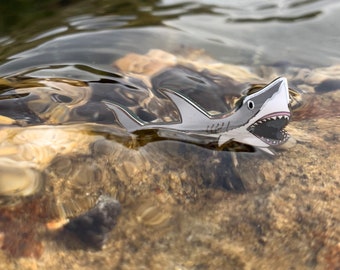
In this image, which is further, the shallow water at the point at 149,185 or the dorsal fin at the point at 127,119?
the dorsal fin at the point at 127,119

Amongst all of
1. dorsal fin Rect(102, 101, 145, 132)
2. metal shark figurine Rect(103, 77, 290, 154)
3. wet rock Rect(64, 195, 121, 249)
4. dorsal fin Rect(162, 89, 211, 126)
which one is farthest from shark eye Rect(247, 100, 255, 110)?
wet rock Rect(64, 195, 121, 249)

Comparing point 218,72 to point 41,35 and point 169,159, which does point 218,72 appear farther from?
point 41,35

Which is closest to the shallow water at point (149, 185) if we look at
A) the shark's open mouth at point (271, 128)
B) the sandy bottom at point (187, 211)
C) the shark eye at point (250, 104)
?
the sandy bottom at point (187, 211)

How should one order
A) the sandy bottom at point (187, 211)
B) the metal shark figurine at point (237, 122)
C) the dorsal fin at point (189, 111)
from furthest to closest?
1. the dorsal fin at point (189, 111)
2. the metal shark figurine at point (237, 122)
3. the sandy bottom at point (187, 211)

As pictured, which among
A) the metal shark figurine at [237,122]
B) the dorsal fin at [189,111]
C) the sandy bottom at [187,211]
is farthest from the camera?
the dorsal fin at [189,111]

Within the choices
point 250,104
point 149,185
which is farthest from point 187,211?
point 250,104

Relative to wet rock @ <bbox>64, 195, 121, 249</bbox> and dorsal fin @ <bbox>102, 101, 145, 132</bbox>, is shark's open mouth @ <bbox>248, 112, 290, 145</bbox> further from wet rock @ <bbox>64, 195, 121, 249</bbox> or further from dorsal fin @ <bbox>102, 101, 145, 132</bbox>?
wet rock @ <bbox>64, 195, 121, 249</bbox>

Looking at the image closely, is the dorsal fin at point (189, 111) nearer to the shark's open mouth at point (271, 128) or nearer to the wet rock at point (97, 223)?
the shark's open mouth at point (271, 128)
